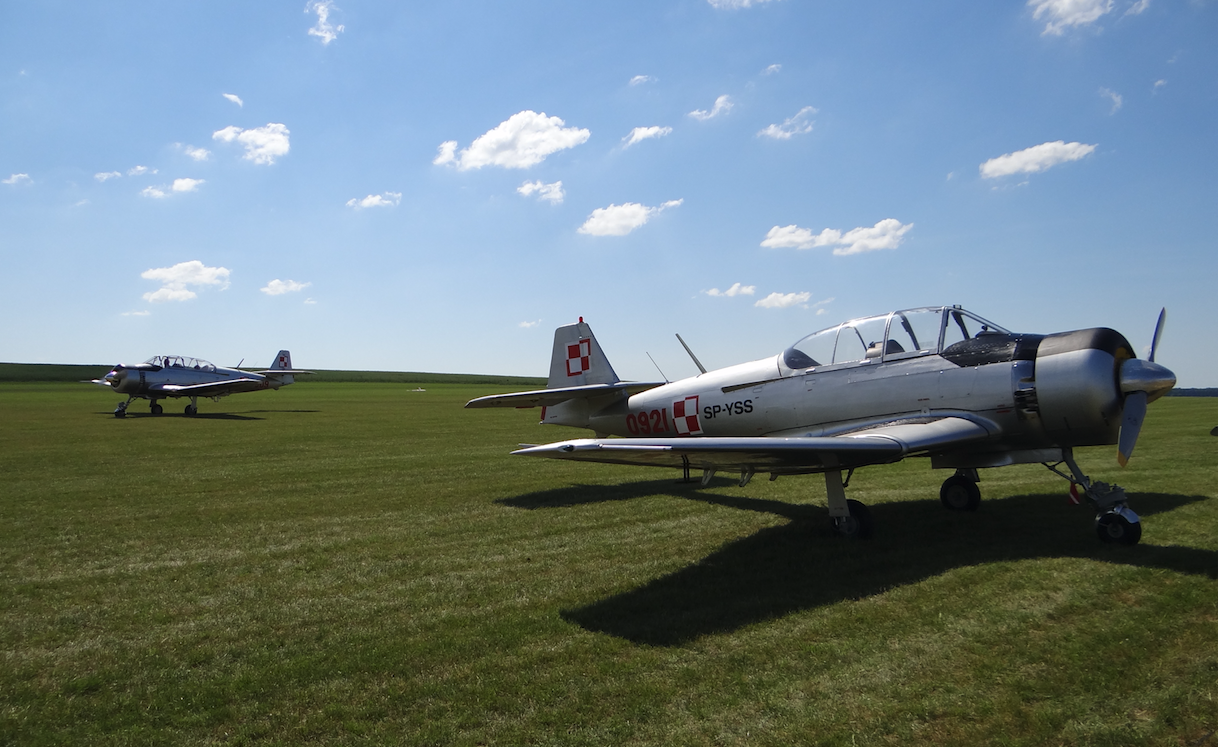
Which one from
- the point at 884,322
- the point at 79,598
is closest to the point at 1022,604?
the point at 884,322

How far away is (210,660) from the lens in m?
4.15

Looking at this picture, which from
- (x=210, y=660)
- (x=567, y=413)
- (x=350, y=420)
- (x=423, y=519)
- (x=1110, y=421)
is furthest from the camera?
(x=350, y=420)

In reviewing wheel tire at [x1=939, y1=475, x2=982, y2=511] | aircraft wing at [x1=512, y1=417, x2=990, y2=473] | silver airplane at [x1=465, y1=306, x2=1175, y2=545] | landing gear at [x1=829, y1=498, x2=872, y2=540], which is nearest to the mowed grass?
landing gear at [x1=829, y1=498, x2=872, y2=540]

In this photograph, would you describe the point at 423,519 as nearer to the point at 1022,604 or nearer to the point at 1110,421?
the point at 1022,604

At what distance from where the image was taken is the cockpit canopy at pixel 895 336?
7.14 metres

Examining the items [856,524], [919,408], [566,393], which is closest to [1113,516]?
[919,408]

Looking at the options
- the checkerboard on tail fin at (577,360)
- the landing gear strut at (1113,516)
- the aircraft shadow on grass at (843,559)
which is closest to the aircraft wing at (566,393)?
the checkerboard on tail fin at (577,360)

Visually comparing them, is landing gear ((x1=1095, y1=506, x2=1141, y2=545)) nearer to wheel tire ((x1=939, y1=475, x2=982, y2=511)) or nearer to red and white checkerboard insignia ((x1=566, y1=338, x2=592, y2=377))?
wheel tire ((x1=939, y1=475, x2=982, y2=511))

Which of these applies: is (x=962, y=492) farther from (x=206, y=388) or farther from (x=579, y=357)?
(x=206, y=388)

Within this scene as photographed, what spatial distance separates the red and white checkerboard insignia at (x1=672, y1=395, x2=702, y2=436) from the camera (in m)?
9.00

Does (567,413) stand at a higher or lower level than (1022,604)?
higher

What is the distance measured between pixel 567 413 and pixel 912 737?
27.1 ft

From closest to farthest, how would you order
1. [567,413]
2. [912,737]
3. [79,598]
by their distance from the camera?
[912,737], [79,598], [567,413]

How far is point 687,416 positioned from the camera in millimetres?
9094
